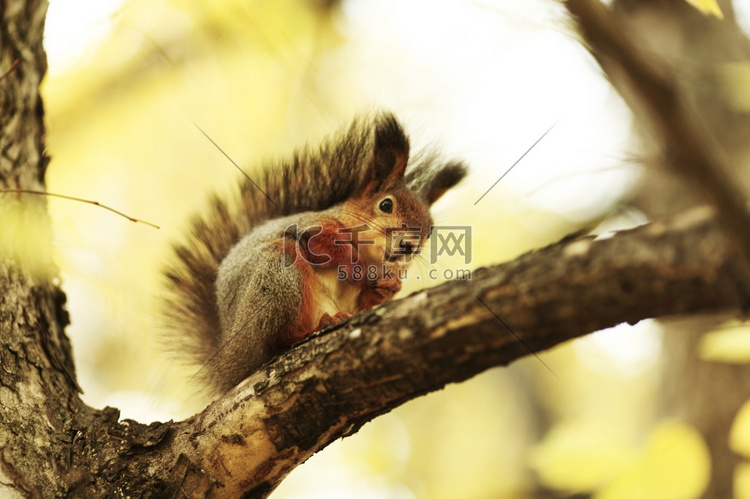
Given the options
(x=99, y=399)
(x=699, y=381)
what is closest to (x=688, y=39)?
(x=699, y=381)

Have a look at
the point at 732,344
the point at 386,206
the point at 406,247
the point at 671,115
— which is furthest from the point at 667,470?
the point at 386,206

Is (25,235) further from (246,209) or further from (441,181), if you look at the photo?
(441,181)

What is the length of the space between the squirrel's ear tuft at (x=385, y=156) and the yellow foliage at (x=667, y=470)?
1453 millimetres

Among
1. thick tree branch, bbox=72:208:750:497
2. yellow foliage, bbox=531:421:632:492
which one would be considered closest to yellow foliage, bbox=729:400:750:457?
yellow foliage, bbox=531:421:632:492

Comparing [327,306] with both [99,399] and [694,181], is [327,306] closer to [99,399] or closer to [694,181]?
[694,181]

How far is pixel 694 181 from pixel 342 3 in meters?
3.03

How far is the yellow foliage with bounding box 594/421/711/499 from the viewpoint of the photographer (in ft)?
4.17

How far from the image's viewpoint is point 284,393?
1.45 m

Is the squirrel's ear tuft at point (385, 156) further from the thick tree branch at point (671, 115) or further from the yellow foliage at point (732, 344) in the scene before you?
the thick tree branch at point (671, 115)

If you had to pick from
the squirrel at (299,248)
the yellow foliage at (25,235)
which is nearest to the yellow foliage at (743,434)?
the squirrel at (299,248)

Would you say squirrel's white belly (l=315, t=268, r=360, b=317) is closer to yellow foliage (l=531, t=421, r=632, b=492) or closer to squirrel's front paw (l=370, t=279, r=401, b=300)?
squirrel's front paw (l=370, t=279, r=401, b=300)

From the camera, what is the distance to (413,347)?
122 cm

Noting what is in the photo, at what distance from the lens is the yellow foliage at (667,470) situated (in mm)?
1271

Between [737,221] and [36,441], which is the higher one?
[36,441]
